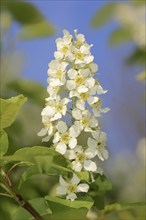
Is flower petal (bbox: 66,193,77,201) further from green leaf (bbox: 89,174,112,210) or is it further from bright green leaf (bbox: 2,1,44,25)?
bright green leaf (bbox: 2,1,44,25)

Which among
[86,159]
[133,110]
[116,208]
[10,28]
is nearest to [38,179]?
[10,28]

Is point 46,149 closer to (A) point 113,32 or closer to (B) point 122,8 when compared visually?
(A) point 113,32

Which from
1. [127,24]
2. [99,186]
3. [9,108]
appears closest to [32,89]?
[127,24]

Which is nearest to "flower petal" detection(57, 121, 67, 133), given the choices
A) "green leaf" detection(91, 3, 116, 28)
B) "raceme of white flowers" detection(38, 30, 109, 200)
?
"raceme of white flowers" detection(38, 30, 109, 200)

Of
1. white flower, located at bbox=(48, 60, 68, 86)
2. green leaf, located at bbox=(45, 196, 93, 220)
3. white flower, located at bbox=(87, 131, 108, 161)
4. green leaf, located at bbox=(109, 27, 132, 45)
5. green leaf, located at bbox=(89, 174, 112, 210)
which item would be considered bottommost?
green leaf, located at bbox=(45, 196, 93, 220)

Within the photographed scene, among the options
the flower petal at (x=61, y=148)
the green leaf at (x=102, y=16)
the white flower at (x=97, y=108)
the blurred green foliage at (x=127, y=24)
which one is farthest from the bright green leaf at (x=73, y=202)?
the green leaf at (x=102, y=16)

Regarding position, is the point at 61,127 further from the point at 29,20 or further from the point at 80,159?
the point at 29,20

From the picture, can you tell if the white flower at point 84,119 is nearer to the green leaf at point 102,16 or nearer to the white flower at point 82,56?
the white flower at point 82,56
